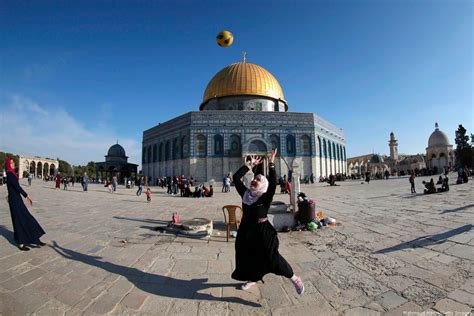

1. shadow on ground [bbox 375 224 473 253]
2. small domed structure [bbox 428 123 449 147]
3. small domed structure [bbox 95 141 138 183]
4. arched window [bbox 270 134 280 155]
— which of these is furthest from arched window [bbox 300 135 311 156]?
small domed structure [bbox 428 123 449 147]

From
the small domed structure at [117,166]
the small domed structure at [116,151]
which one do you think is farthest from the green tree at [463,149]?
the small domed structure at [116,151]

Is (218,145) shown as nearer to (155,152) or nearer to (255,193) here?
(155,152)

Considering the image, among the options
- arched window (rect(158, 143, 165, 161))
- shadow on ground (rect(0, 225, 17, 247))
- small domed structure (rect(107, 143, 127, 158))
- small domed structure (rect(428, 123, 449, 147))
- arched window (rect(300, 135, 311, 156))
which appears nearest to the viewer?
shadow on ground (rect(0, 225, 17, 247))

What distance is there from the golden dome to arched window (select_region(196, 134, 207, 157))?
6172 millimetres

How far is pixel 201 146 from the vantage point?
90.4ft

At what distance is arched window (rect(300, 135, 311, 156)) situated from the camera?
95.0ft

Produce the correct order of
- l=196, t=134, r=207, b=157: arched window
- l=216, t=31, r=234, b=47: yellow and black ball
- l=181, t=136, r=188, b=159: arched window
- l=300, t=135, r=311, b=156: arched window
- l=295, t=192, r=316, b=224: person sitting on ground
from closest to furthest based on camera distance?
1. l=295, t=192, r=316, b=224: person sitting on ground
2. l=216, t=31, r=234, b=47: yellow and black ball
3. l=196, t=134, r=207, b=157: arched window
4. l=181, t=136, r=188, b=159: arched window
5. l=300, t=135, r=311, b=156: arched window

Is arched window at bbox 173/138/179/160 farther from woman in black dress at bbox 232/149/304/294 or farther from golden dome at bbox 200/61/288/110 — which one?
woman in black dress at bbox 232/149/304/294

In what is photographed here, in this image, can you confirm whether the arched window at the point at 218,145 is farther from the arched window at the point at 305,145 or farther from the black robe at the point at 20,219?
the black robe at the point at 20,219

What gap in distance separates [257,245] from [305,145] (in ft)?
91.4

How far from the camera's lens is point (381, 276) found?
3012mm

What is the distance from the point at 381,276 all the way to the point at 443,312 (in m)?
0.80

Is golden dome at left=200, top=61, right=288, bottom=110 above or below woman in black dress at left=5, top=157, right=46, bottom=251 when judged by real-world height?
above

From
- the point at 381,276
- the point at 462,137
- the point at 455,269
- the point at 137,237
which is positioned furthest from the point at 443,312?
the point at 462,137
